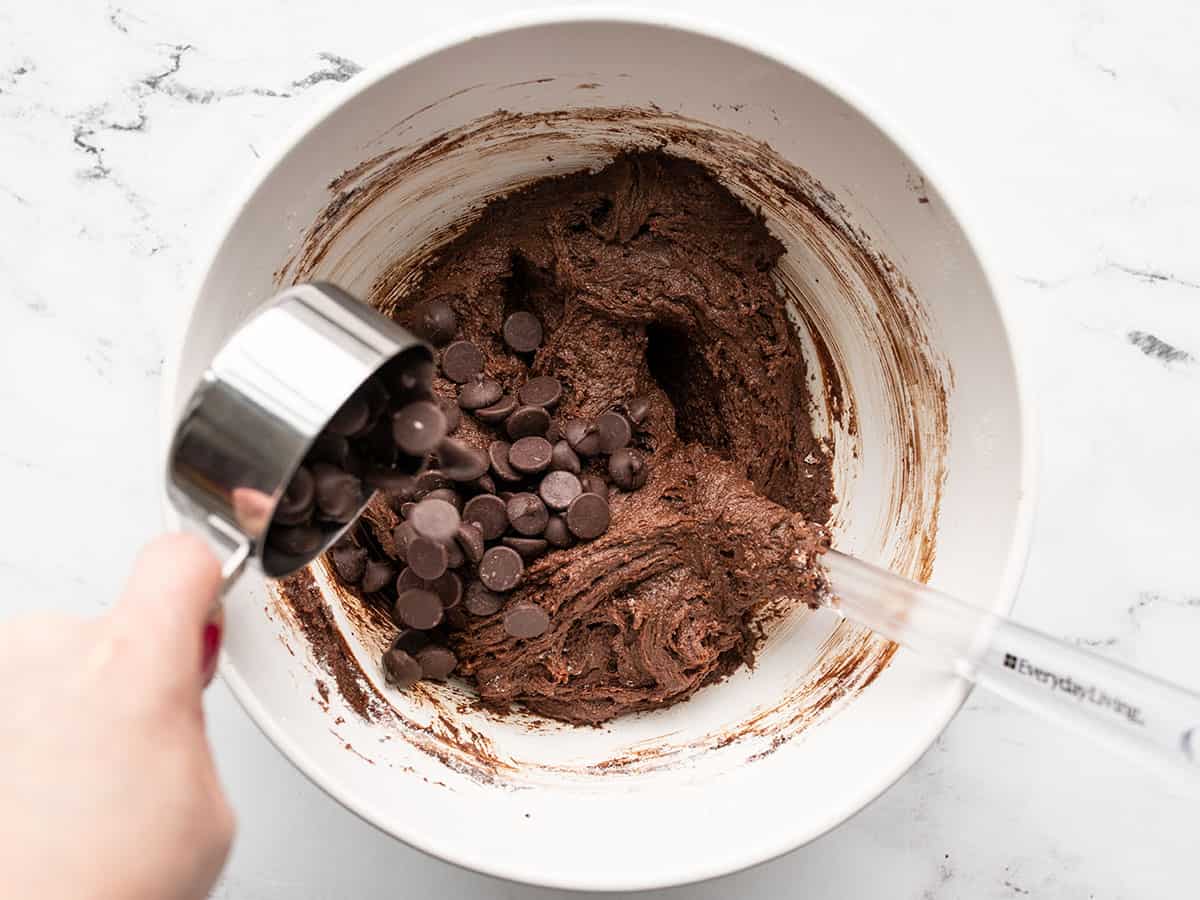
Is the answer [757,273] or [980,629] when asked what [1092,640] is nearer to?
[980,629]

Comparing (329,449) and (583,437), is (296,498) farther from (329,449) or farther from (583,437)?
(583,437)

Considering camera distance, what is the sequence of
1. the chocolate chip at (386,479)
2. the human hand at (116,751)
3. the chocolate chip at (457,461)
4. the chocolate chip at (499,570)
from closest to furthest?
the human hand at (116,751) → the chocolate chip at (386,479) → the chocolate chip at (457,461) → the chocolate chip at (499,570)

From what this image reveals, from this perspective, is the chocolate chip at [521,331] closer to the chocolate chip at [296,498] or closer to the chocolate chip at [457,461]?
the chocolate chip at [457,461]

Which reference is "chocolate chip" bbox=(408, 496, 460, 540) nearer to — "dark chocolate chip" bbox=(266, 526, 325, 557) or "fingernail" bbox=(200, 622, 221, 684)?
"dark chocolate chip" bbox=(266, 526, 325, 557)

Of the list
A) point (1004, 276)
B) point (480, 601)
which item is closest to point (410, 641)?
point (480, 601)

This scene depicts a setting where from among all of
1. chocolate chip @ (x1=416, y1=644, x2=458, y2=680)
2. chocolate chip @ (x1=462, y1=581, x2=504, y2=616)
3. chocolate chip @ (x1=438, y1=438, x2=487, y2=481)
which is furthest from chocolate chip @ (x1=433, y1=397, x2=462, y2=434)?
chocolate chip @ (x1=416, y1=644, x2=458, y2=680)

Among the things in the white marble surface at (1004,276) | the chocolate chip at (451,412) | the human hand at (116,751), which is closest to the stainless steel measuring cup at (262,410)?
the human hand at (116,751)
